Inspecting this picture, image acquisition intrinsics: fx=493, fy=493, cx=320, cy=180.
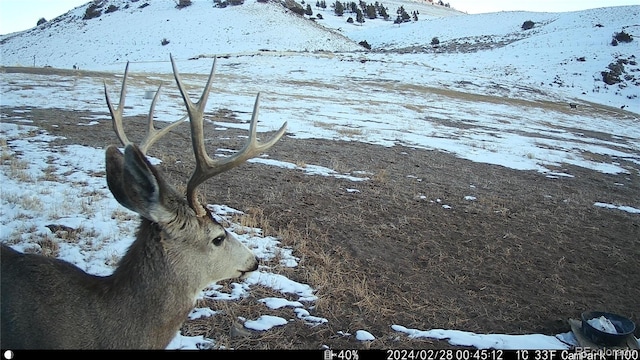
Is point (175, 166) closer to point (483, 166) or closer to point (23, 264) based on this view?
point (23, 264)

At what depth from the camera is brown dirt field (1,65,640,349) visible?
15.8 ft

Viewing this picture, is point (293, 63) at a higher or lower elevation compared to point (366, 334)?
higher

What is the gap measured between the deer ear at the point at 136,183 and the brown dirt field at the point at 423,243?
1.64 meters

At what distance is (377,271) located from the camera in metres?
5.78

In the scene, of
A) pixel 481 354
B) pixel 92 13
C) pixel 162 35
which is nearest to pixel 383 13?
pixel 162 35

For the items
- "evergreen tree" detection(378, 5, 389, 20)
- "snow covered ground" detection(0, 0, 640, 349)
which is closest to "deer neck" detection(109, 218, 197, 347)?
"snow covered ground" detection(0, 0, 640, 349)

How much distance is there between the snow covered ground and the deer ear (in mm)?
1550

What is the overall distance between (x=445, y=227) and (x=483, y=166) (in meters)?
5.15

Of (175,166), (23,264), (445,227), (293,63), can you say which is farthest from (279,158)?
(293,63)

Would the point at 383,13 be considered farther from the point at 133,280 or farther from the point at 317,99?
the point at 133,280

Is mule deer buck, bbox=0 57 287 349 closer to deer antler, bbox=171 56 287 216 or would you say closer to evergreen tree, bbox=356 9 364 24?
deer antler, bbox=171 56 287 216

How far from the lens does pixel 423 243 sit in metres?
6.73

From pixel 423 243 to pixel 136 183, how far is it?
15.6 feet

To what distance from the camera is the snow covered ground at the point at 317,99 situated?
19.3ft
